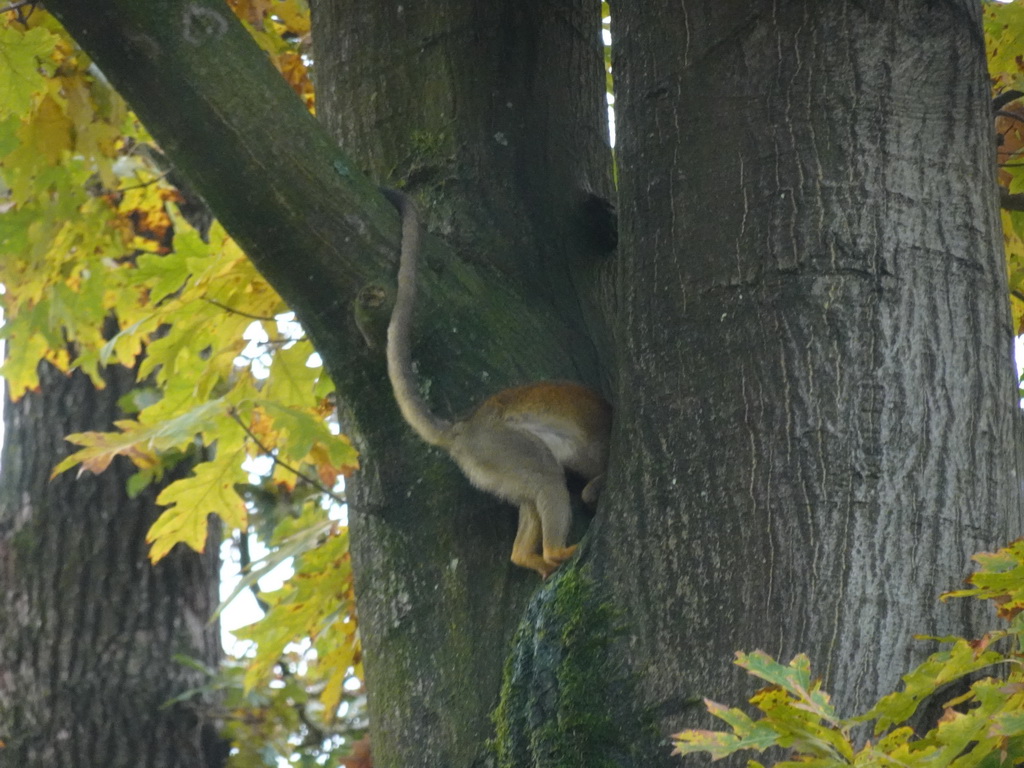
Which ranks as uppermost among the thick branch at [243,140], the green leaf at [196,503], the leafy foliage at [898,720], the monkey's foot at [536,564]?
the thick branch at [243,140]

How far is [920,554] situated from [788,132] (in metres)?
0.96

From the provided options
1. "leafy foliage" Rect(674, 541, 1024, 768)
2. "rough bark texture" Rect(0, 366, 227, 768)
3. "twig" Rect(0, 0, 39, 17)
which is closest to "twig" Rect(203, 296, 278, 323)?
"twig" Rect(0, 0, 39, 17)

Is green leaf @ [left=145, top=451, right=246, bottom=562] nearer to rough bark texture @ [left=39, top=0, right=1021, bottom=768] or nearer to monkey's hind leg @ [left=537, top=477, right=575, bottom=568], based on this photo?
rough bark texture @ [left=39, top=0, right=1021, bottom=768]

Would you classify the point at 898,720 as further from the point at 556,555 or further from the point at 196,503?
the point at 196,503

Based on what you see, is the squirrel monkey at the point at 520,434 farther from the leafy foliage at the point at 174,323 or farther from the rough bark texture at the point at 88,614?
the rough bark texture at the point at 88,614

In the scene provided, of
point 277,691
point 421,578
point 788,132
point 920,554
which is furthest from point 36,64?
point 277,691

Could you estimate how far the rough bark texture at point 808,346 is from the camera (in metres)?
2.23

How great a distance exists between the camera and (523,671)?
2.49m

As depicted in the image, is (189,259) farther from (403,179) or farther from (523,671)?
(523,671)

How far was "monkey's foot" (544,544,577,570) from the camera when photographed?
9.52 ft

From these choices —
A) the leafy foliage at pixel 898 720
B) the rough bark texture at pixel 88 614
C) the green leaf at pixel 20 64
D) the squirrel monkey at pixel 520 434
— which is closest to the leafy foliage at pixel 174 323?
the green leaf at pixel 20 64

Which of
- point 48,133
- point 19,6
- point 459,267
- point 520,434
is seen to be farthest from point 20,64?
point 520,434

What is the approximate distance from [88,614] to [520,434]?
358 cm

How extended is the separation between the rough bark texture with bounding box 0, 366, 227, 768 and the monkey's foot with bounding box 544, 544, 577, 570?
3.54m
